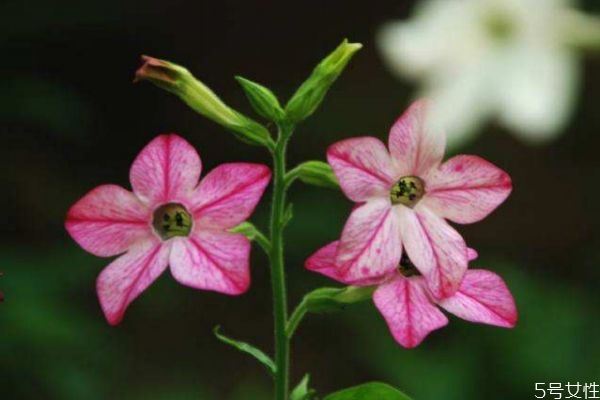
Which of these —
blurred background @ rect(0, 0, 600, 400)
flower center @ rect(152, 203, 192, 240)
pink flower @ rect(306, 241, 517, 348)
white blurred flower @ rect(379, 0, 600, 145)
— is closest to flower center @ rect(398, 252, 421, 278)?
pink flower @ rect(306, 241, 517, 348)

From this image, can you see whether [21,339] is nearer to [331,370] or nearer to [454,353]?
[454,353]

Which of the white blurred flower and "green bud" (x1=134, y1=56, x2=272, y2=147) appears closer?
the white blurred flower

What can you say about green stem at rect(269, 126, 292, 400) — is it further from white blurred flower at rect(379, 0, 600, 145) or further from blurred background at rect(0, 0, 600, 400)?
blurred background at rect(0, 0, 600, 400)

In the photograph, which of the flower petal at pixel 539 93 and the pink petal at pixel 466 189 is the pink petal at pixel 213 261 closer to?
the pink petal at pixel 466 189

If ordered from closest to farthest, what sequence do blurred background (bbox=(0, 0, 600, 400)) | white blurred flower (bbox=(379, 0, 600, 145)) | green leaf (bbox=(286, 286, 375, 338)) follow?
1. white blurred flower (bbox=(379, 0, 600, 145))
2. green leaf (bbox=(286, 286, 375, 338))
3. blurred background (bbox=(0, 0, 600, 400))

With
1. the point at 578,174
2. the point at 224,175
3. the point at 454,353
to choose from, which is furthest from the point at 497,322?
the point at 578,174

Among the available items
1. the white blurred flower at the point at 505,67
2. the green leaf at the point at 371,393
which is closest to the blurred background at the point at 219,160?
the green leaf at the point at 371,393
